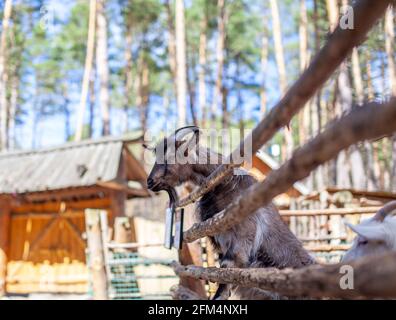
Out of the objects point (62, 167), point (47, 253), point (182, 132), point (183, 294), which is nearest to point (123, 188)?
point (62, 167)

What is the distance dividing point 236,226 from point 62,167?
939 centimetres

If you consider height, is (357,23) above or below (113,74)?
below

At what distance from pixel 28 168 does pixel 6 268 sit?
2.78 meters

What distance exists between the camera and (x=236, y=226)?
3730mm

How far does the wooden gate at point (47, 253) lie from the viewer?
12.3m

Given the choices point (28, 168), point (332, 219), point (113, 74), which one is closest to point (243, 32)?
point (113, 74)

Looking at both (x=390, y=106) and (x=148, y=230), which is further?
→ (x=148, y=230)

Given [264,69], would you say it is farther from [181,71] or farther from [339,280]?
[339,280]

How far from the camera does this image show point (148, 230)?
1029 cm

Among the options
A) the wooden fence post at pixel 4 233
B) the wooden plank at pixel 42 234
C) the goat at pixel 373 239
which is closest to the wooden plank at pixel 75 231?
the wooden plank at pixel 42 234

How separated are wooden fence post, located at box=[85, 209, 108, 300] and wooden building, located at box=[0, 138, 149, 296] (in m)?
3.29

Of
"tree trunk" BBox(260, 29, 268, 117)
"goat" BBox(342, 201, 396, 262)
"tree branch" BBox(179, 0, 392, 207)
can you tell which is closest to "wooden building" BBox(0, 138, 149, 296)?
"goat" BBox(342, 201, 396, 262)
